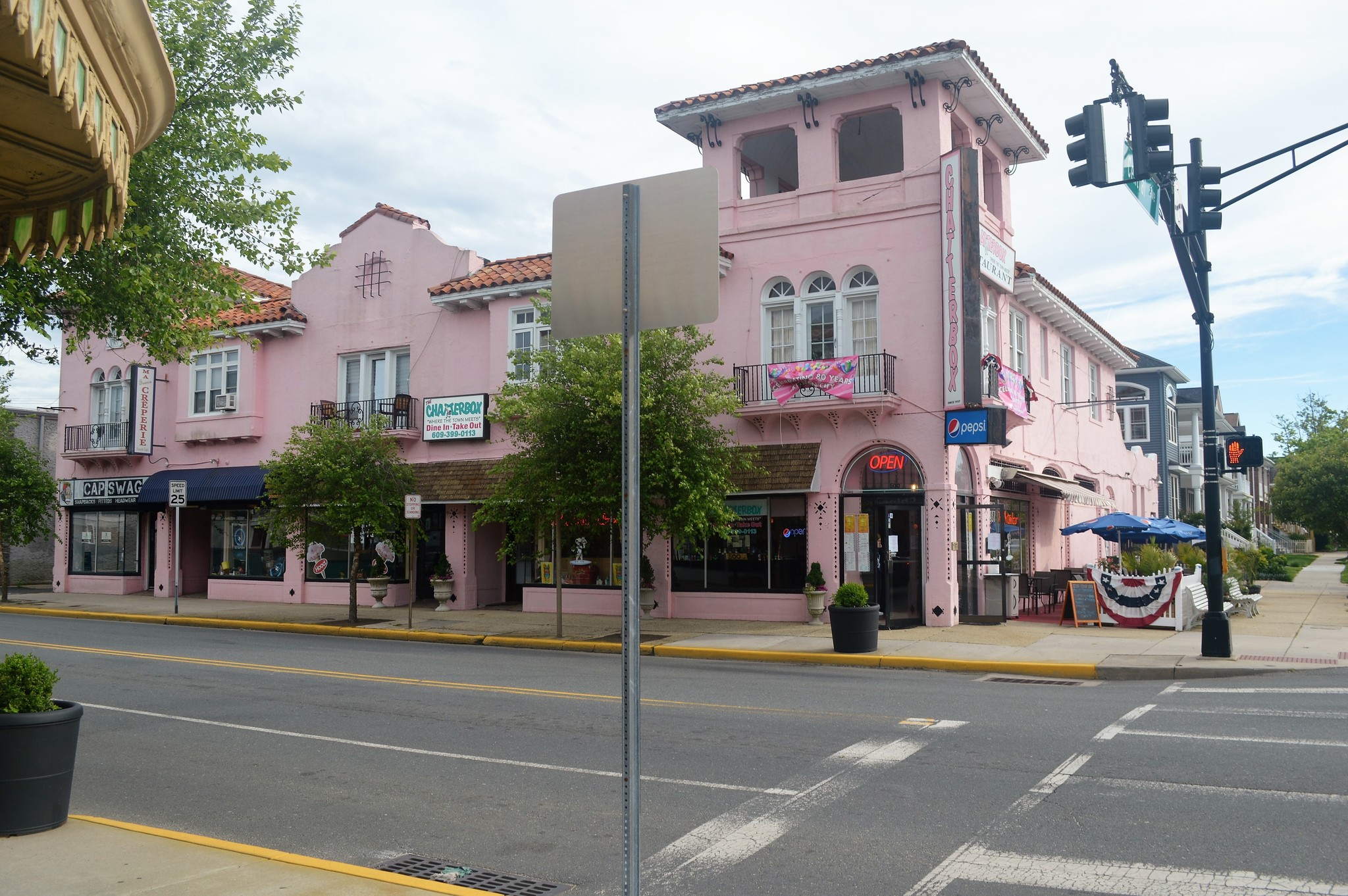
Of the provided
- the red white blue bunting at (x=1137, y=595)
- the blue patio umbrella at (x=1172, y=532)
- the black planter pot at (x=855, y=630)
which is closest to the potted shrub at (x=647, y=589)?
the black planter pot at (x=855, y=630)

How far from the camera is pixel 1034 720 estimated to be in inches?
409

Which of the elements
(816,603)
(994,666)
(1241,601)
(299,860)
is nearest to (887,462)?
(816,603)

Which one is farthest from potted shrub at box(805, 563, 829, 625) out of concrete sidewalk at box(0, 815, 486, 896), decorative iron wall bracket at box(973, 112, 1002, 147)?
concrete sidewalk at box(0, 815, 486, 896)

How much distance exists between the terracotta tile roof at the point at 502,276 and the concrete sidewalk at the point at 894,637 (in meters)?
7.67

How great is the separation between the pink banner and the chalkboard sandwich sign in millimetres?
5653

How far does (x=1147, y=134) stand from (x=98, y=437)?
2934 cm

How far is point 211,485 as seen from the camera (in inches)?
1114

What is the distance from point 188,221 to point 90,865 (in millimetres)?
10986

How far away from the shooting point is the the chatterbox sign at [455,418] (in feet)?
81.9

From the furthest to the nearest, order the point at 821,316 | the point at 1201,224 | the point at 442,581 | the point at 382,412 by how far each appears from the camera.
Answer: the point at 382,412, the point at 442,581, the point at 821,316, the point at 1201,224

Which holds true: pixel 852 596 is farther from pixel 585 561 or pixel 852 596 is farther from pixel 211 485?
pixel 211 485

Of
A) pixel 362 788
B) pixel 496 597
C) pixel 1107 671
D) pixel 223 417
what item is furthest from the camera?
pixel 223 417

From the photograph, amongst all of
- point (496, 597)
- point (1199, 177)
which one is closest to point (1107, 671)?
point (1199, 177)

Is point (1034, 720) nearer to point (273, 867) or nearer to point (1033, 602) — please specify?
point (273, 867)
